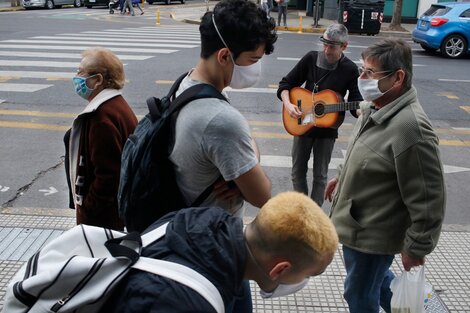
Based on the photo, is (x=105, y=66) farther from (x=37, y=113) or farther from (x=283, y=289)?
(x=37, y=113)

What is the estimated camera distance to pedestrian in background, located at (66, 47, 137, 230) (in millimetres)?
2951

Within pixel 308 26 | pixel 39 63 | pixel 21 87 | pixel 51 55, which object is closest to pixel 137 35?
pixel 51 55

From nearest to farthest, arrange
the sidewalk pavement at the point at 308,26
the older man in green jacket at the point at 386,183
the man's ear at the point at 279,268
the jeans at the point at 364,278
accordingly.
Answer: the man's ear at the point at 279,268, the older man in green jacket at the point at 386,183, the jeans at the point at 364,278, the sidewalk pavement at the point at 308,26

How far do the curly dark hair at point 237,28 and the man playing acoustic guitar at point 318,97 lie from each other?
218 centimetres

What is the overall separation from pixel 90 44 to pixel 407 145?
44.7 ft

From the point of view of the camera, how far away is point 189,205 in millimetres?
2217

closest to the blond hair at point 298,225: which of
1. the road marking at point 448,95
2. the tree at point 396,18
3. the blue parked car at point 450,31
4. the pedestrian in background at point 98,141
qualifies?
the pedestrian in background at point 98,141

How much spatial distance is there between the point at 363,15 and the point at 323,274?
56.1 feet

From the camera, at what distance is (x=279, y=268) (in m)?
1.54

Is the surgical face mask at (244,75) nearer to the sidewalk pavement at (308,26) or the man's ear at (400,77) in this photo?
the man's ear at (400,77)

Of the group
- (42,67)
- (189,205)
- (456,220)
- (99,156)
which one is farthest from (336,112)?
(42,67)

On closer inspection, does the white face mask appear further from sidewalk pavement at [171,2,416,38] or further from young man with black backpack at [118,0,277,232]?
sidewalk pavement at [171,2,416,38]

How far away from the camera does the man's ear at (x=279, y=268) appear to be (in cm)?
153

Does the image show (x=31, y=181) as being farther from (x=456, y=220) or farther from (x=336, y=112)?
(x=456, y=220)
